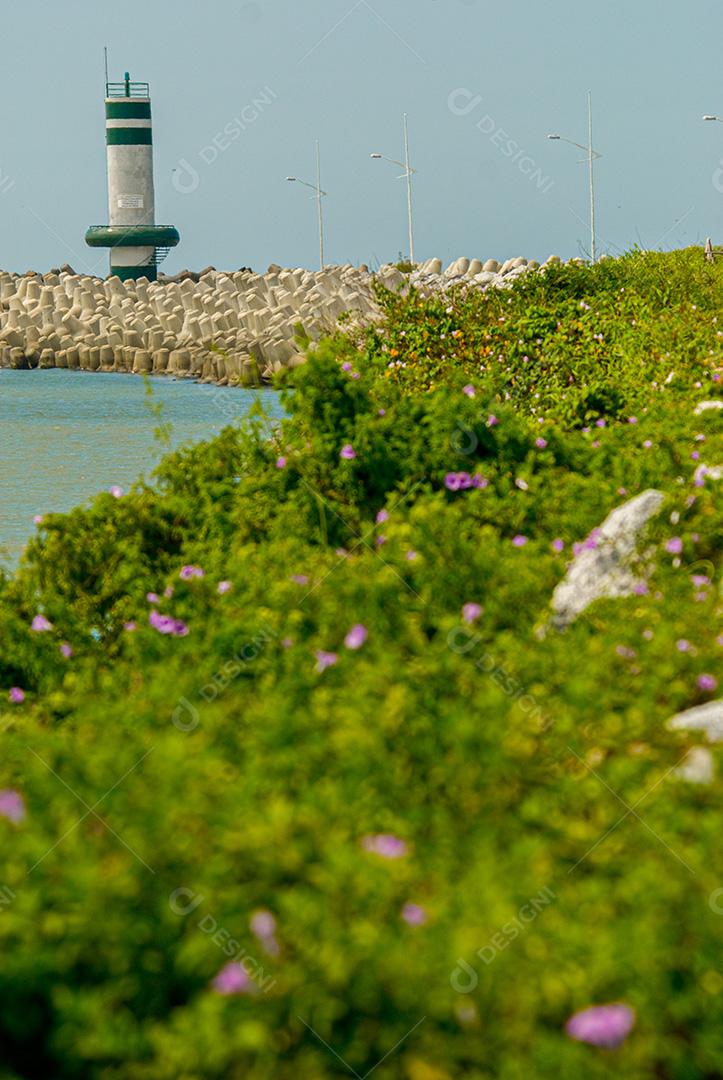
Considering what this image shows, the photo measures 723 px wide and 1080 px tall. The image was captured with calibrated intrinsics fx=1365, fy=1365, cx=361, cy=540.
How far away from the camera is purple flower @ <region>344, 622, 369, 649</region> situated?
4.49 metres

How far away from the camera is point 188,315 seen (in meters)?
40.5

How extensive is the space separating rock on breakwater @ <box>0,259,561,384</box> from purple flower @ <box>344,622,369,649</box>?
25.5 meters

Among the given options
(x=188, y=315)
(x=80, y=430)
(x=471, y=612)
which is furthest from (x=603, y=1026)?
(x=188, y=315)

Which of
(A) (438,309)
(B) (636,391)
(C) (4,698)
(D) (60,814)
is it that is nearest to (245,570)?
(C) (4,698)

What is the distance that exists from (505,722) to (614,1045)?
1.14 meters

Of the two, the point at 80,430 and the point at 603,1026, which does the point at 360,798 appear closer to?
the point at 603,1026

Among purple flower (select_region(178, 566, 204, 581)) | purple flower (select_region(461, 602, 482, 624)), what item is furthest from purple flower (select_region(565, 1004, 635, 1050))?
purple flower (select_region(178, 566, 204, 581))

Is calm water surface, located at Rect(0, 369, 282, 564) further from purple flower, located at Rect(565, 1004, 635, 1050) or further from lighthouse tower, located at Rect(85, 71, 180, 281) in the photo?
lighthouse tower, located at Rect(85, 71, 180, 281)

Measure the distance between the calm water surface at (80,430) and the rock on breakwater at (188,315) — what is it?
3.18 feet

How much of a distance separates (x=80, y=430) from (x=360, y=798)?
2329 centimetres

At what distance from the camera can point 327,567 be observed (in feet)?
18.0

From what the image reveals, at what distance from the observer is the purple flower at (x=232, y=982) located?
259 centimetres

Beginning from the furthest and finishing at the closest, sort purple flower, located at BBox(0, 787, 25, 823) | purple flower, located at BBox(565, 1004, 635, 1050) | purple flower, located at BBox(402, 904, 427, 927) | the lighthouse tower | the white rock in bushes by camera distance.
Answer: the lighthouse tower < the white rock in bushes < purple flower, located at BBox(0, 787, 25, 823) < purple flower, located at BBox(402, 904, 427, 927) < purple flower, located at BBox(565, 1004, 635, 1050)

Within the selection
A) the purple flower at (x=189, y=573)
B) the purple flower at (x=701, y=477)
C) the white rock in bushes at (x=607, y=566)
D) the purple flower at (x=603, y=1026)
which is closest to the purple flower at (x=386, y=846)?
the purple flower at (x=603, y=1026)
